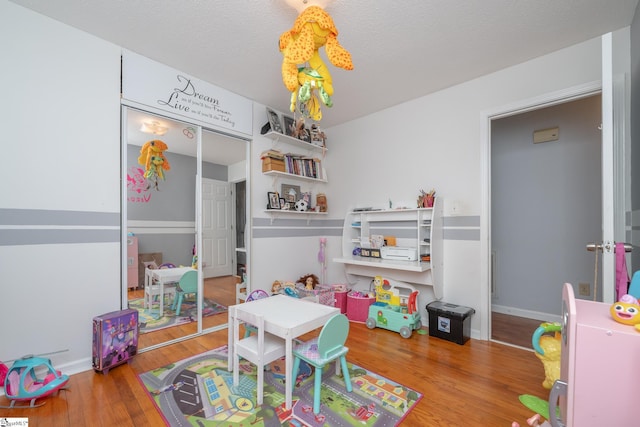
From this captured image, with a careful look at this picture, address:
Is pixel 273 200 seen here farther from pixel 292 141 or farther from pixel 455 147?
pixel 455 147

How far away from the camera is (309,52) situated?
160cm

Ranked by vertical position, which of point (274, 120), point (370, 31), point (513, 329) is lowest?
point (513, 329)

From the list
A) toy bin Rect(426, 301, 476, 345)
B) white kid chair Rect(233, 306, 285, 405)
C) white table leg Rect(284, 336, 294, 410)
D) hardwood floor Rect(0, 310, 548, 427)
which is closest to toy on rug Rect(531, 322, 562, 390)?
hardwood floor Rect(0, 310, 548, 427)

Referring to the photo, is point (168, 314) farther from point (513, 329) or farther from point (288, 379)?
point (513, 329)

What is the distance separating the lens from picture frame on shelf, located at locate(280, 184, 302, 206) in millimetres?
3726

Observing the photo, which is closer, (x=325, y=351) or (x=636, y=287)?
(x=636, y=287)

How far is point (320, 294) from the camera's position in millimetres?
3312

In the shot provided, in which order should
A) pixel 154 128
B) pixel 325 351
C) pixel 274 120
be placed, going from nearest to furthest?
pixel 325 351 < pixel 154 128 < pixel 274 120

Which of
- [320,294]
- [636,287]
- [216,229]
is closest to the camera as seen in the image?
[636,287]

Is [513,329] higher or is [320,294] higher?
[320,294]

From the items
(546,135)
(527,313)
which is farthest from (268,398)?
(546,135)

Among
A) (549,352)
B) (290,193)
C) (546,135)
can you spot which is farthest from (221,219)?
(546,135)

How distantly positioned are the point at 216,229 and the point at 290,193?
1127 millimetres

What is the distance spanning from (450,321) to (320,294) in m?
1.40
